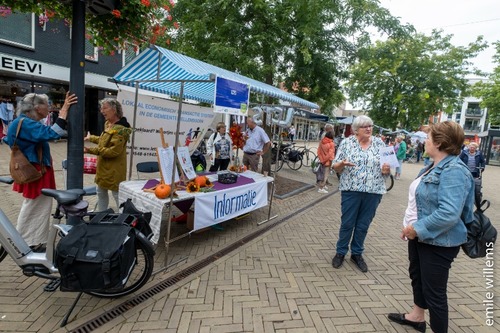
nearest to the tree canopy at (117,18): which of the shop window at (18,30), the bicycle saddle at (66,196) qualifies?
the bicycle saddle at (66,196)

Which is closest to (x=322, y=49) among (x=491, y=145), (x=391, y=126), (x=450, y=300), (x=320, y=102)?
(x=320, y=102)

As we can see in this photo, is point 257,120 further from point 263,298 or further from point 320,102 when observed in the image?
point 263,298

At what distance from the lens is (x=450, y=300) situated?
296cm

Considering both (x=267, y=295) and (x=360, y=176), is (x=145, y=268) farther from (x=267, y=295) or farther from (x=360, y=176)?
(x=360, y=176)

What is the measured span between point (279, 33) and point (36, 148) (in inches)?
227

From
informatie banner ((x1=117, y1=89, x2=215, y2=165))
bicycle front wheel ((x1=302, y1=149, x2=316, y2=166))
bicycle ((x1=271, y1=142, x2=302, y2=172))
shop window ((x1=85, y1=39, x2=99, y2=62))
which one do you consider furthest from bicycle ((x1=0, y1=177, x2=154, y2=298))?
shop window ((x1=85, y1=39, x2=99, y2=62))

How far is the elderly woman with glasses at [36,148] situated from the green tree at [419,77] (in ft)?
58.9

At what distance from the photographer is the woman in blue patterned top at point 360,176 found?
3166 mm

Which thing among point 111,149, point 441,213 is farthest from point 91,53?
point 441,213

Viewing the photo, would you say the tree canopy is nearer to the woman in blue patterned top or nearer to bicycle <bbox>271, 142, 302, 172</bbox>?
the woman in blue patterned top

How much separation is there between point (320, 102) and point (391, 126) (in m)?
14.6

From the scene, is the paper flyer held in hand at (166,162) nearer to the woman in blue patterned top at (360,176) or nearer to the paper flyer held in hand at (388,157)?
the woman in blue patterned top at (360,176)

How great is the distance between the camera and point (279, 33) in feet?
22.4

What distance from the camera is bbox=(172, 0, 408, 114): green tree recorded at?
6.34 meters
